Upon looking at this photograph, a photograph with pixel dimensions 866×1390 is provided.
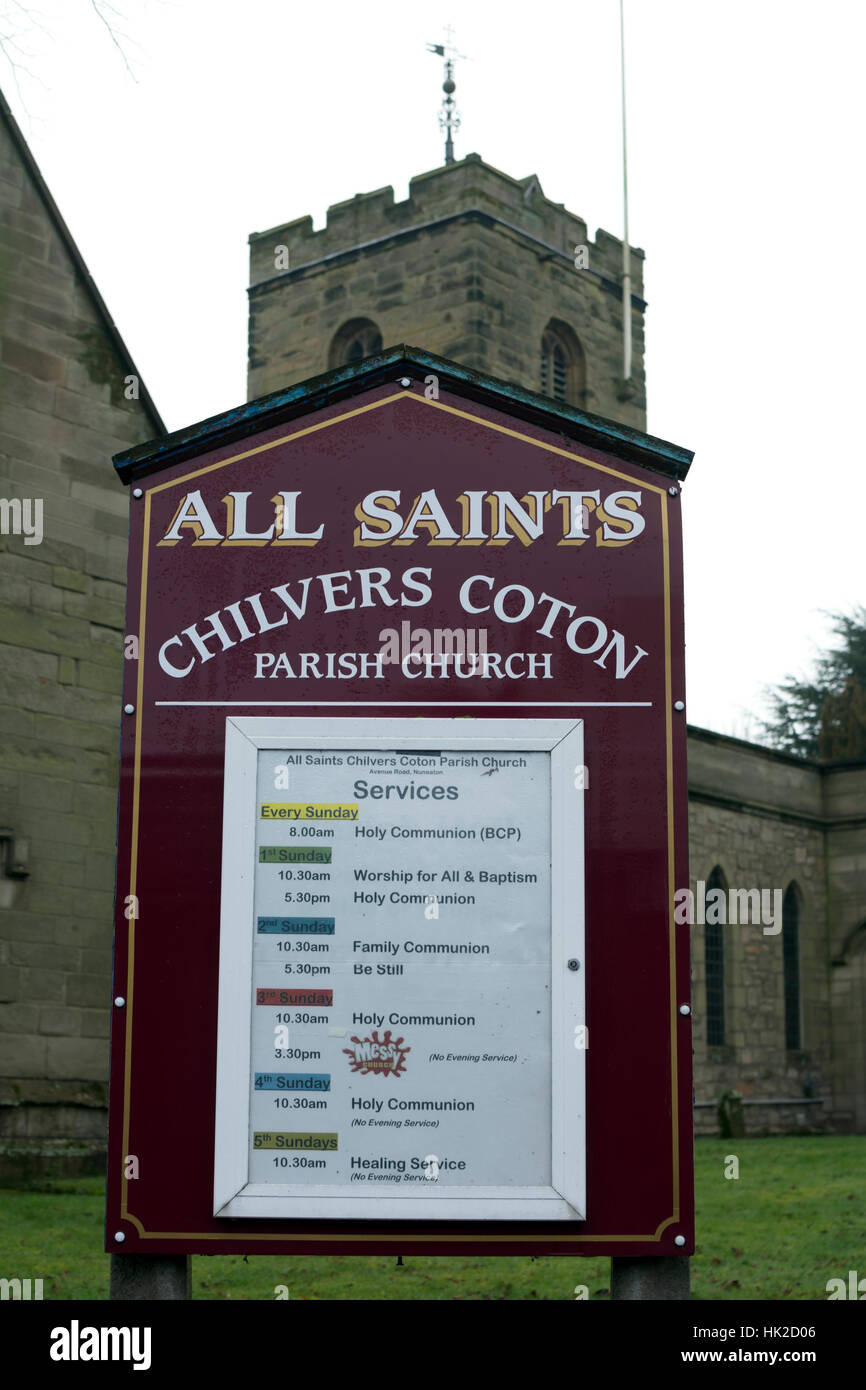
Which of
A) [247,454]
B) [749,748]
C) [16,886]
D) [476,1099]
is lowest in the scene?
[476,1099]

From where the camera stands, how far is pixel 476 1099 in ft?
14.9

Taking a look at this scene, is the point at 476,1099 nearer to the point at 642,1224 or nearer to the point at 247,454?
the point at 642,1224

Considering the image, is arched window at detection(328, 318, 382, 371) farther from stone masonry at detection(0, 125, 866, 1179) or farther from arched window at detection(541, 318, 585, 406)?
arched window at detection(541, 318, 585, 406)

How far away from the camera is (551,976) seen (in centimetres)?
458

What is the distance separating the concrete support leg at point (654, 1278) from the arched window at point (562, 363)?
101 ft

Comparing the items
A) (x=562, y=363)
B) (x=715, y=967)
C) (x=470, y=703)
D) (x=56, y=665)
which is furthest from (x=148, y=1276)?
(x=562, y=363)

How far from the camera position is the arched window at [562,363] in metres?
34.7

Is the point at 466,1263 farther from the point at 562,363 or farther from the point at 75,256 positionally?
the point at 562,363

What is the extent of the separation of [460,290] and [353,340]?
324cm

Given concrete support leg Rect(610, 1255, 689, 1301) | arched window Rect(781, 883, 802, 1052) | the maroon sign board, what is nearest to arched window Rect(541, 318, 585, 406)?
arched window Rect(781, 883, 802, 1052)

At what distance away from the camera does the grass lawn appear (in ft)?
27.6

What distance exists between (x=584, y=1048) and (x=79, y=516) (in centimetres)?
1112
